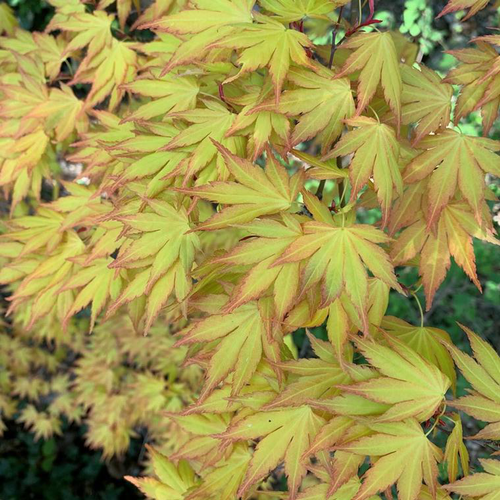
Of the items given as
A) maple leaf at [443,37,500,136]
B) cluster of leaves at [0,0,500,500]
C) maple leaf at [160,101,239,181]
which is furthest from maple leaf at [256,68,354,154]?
maple leaf at [443,37,500,136]

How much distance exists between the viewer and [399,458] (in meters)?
1.02

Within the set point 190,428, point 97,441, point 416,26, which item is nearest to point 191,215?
point 190,428

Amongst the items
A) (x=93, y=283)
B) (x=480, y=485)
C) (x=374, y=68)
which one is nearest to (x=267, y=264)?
(x=374, y=68)

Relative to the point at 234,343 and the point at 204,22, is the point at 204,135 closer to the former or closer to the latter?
the point at 204,22

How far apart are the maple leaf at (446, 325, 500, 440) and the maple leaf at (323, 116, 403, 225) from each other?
0.30m

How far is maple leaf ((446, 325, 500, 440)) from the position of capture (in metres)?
1.02

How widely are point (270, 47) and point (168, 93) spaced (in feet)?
1.07

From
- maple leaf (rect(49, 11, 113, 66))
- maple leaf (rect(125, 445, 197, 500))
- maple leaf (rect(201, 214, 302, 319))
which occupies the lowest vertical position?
maple leaf (rect(125, 445, 197, 500))

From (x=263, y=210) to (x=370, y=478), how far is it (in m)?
0.52

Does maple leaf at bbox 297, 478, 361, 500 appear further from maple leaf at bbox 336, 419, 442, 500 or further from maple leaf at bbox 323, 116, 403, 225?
maple leaf at bbox 323, 116, 403, 225

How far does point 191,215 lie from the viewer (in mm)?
1242

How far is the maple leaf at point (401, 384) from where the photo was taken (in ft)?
3.35

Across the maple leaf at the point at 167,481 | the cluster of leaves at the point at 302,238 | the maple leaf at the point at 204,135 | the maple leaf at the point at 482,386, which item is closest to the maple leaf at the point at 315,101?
the cluster of leaves at the point at 302,238

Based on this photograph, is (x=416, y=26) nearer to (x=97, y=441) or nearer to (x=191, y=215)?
(x=191, y=215)
